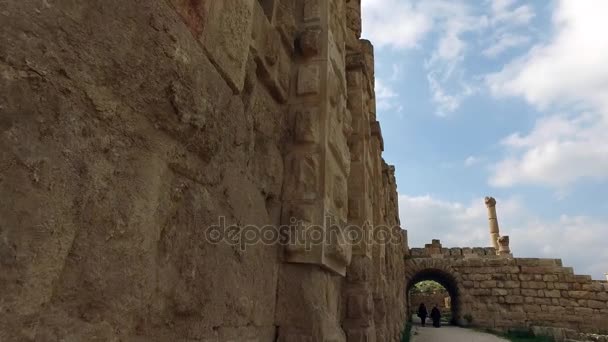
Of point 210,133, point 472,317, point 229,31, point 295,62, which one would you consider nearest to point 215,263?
point 210,133

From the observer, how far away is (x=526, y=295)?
14656mm

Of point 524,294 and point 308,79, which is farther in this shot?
point 524,294

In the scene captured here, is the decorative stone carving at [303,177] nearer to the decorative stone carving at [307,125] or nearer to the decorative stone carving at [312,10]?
the decorative stone carving at [307,125]

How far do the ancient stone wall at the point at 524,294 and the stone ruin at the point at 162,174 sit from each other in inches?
577

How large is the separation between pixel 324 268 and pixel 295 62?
129 cm

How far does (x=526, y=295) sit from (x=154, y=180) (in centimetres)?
1683

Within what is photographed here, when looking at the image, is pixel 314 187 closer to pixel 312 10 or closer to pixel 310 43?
pixel 310 43

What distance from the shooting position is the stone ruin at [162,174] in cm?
71

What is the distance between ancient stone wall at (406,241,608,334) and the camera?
14.3 m

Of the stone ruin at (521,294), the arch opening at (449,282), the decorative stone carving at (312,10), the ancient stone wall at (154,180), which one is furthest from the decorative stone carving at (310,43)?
the arch opening at (449,282)

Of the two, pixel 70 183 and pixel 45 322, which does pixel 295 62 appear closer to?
pixel 70 183

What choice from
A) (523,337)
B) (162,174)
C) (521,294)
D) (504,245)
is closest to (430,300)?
(504,245)

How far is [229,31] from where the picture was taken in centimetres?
149

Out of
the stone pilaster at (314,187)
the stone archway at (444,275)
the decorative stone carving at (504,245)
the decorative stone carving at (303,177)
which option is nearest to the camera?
the stone pilaster at (314,187)
